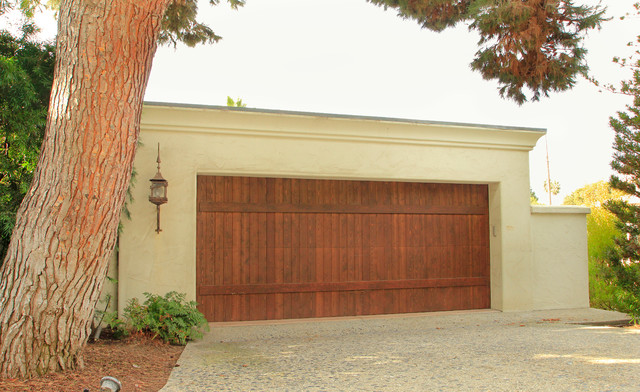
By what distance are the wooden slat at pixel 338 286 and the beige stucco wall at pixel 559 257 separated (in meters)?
0.93

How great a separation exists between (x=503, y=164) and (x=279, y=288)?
3.99 m

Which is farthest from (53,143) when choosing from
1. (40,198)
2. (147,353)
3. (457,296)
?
(457,296)

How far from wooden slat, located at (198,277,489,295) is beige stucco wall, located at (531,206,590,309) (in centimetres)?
93

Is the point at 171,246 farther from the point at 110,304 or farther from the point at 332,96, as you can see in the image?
the point at 332,96

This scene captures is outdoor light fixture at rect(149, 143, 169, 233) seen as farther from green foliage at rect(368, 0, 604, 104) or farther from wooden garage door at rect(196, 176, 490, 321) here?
green foliage at rect(368, 0, 604, 104)

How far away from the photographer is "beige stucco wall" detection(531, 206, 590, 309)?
834 centimetres

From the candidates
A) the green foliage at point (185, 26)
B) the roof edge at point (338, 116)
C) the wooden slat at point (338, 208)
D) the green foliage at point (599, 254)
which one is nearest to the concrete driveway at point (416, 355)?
the wooden slat at point (338, 208)

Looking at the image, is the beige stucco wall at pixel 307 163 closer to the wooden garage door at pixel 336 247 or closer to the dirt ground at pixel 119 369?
the wooden garage door at pixel 336 247

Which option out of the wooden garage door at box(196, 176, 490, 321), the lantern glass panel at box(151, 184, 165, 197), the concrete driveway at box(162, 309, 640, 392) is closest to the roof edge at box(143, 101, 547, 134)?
the wooden garage door at box(196, 176, 490, 321)

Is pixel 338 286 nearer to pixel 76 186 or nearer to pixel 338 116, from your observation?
pixel 338 116

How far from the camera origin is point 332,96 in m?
26.5

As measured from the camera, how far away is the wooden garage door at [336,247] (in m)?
7.15

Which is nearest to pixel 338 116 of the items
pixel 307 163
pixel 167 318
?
pixel 307 163

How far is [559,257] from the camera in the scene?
8461 millimetres
